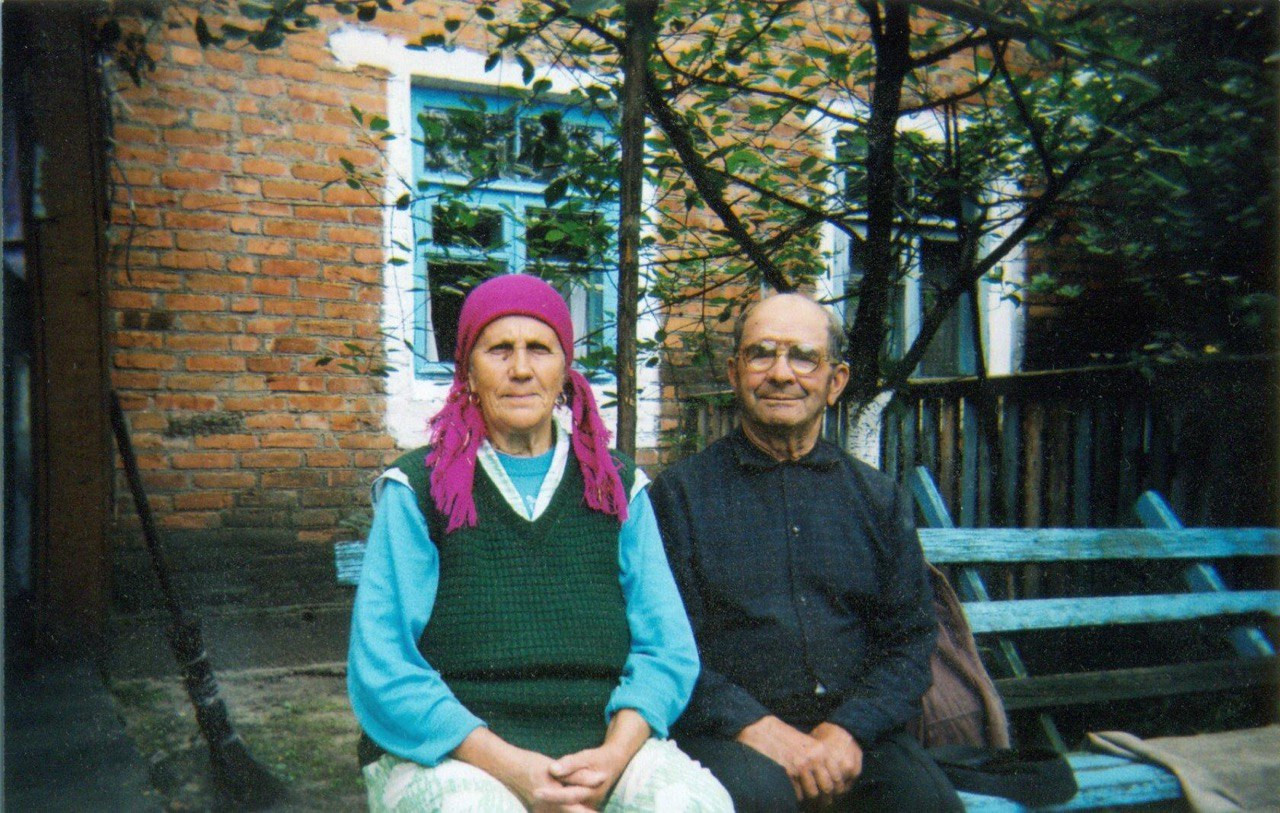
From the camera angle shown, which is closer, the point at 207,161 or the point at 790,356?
the point at 790,356

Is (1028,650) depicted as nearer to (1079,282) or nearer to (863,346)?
(863,346)

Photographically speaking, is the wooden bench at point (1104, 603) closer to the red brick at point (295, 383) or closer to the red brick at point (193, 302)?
the red brick at point (295, 383)

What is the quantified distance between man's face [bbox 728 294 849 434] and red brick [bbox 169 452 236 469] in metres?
3.30

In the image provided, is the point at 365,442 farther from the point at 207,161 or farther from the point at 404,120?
the point at 404,120

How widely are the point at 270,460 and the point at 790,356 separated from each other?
338cm

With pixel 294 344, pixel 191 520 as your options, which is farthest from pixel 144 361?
pixel 191 520

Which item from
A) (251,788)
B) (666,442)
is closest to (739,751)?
(251,788)

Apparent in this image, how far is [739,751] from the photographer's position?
2.06 m

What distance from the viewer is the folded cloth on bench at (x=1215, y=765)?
8.17ft

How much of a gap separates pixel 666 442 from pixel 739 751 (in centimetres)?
369

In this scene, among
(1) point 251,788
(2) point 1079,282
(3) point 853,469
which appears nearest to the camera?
(3) point 853,469

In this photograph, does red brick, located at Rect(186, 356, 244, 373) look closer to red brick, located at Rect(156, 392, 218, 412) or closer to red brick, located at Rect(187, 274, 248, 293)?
red brick, located at Rect(156, 392, 218, 412)

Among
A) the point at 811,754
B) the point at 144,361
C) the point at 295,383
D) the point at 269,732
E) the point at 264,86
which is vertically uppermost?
the point at 264,86

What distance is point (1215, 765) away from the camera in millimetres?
2678
